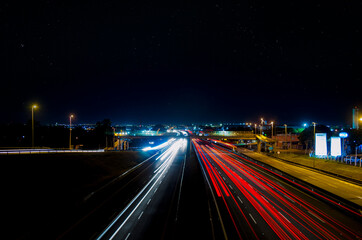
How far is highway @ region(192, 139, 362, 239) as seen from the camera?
13.7 metres

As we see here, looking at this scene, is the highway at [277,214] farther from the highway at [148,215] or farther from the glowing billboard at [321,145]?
the glowing billboard at [321,145]

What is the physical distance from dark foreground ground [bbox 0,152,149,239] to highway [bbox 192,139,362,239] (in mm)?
11508

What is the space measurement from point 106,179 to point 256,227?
18.9 m

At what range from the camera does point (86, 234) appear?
1365cm

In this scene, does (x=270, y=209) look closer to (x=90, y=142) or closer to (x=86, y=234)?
(x=86, y=234)

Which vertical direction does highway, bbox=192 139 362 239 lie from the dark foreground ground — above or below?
below

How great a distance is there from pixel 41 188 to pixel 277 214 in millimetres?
18940

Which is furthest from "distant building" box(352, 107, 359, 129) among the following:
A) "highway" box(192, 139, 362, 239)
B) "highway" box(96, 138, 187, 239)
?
"highway" box(96, 138, 187, 239)

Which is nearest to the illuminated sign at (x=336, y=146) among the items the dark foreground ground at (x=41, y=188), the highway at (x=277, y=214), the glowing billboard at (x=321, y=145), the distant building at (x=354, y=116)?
the glowing billboard at (x=321, y=145)

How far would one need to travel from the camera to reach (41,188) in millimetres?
19828

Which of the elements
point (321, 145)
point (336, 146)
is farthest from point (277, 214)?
point (321, 145)

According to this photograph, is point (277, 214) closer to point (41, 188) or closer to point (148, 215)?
point (148, 215)

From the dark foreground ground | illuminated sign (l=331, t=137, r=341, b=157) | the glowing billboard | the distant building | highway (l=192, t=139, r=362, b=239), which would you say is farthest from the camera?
the distant building

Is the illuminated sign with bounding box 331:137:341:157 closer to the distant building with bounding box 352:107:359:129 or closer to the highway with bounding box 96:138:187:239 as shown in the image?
the highway with bounding box 96:138:187:239
